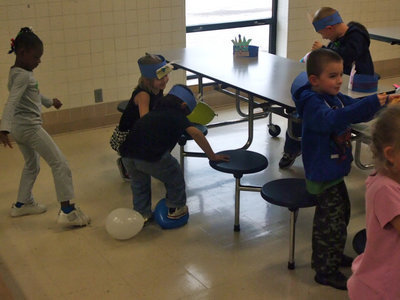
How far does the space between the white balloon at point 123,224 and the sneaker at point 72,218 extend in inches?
11.4

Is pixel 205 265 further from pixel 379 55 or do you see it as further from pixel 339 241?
pixel 379 55

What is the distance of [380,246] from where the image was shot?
6.16 feet

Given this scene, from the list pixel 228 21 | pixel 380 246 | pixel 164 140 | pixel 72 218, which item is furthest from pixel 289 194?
pixel 228 21

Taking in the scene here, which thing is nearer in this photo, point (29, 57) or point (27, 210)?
point (29, 57)

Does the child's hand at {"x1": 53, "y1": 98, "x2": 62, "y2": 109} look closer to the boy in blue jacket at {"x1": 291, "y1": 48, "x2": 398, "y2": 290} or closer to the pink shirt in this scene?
the boy in blue jacket at {"x1": 291, "y1": 48, "x2": 398, "y2": 290}

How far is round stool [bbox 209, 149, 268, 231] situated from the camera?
358 cm

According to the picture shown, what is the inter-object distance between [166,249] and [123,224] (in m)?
0.30

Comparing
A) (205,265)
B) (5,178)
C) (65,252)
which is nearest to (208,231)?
(205,265)

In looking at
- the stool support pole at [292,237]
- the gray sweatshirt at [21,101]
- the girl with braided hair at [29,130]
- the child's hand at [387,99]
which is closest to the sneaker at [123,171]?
the girl with braided hair at [29,130]

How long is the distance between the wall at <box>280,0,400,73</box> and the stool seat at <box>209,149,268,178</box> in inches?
129

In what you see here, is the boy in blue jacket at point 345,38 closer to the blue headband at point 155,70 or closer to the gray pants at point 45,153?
the blue headband at point 155,70

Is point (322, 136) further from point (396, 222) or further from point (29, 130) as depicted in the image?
point (29, 130)

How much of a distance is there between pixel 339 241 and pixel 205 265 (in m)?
0.78

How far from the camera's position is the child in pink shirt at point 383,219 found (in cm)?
178
